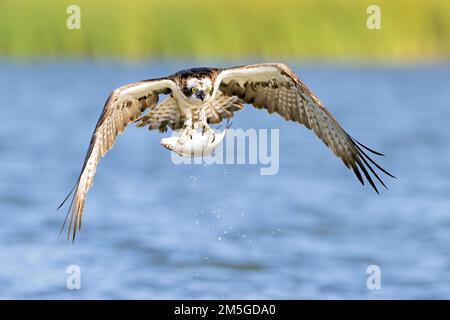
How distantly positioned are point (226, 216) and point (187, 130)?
6.10 m

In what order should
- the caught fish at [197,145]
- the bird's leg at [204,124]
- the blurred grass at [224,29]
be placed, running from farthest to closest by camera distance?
1. the blurred grass at [224,29]
2. the bird's leg at [204,124]
3. the caught fish at [197,145]

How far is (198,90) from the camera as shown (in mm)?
8219

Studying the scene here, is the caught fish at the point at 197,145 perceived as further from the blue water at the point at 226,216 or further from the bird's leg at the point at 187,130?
the blue water at the point at 226,216

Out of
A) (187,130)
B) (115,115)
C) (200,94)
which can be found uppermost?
(200,94)

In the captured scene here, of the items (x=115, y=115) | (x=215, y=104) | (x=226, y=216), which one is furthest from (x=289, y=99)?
(x=226, y=216)

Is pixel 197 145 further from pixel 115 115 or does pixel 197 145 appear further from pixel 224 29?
pixel 224 29

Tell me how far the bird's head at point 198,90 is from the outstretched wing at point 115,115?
0.22 meters

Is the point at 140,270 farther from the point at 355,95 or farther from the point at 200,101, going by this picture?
the point at 355,95

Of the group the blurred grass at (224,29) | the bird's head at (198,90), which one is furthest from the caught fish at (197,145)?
the blurred grass at (224,29)

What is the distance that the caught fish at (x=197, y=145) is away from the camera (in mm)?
8359

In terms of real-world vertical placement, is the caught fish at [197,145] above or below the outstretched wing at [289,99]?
below

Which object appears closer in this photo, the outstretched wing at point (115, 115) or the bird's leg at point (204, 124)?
the outstretched wing at point (115, 115)

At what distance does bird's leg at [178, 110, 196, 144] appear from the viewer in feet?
27.7

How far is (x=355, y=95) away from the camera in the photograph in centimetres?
2750
